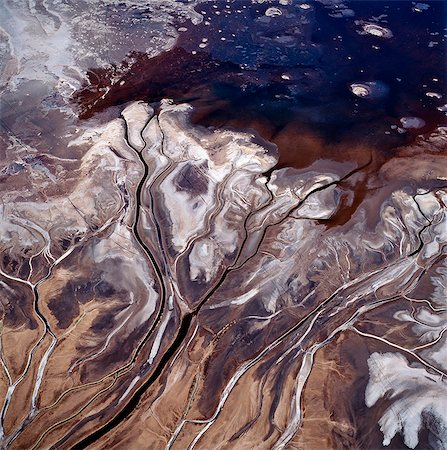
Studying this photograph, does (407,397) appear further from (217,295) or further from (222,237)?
(222,237)

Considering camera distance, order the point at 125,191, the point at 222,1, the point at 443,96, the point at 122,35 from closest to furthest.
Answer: the point at 125,191 → the point at 443,96 → the point at 122,35 → the point at 222,1

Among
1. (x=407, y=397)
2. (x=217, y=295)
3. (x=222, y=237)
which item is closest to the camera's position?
(x=407, y=397)

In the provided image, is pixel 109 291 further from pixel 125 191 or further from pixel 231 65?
pixel 231 65

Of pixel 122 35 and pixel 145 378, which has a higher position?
pixel 122 35

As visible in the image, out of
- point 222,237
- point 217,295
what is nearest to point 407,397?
point 217,295

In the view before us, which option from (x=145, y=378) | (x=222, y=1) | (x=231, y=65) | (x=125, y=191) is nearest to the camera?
(x=145, y=378)

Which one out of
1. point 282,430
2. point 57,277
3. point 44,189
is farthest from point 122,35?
point 282,430

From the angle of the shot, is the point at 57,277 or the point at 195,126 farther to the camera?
the point at 195,126

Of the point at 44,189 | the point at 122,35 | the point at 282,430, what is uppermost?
the point at 122,35
